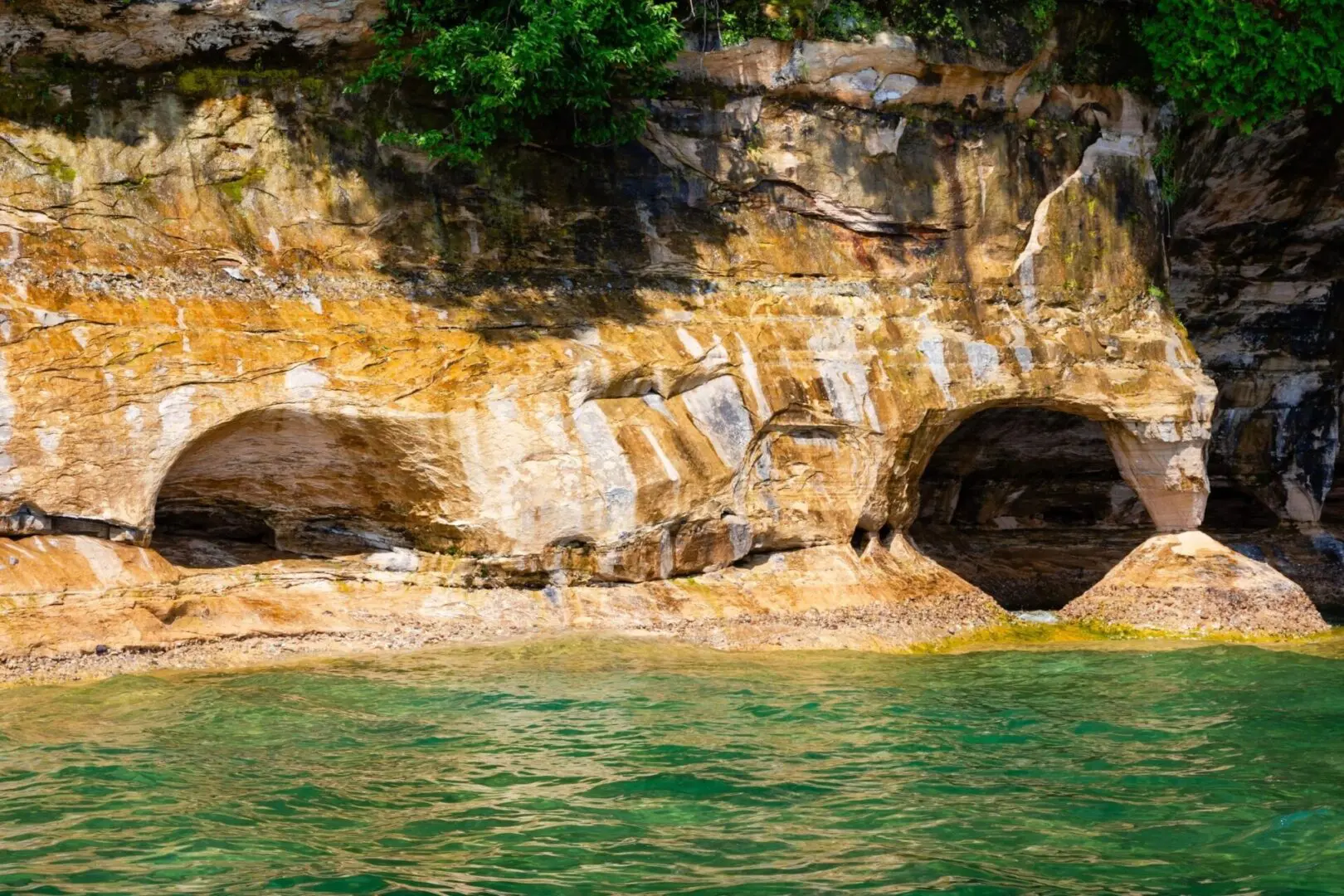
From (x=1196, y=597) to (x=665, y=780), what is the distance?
9.78 m

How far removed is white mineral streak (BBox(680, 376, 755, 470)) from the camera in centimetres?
1541

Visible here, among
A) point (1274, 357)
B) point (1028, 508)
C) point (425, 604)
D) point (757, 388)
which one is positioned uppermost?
Answer: point (1274, 357)

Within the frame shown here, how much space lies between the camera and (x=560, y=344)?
48.9ft

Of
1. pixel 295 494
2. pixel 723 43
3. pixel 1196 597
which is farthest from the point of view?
pixel 1196 597

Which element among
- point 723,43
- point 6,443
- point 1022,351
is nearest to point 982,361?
point 1022,351

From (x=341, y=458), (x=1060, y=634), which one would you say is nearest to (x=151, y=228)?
(x=341, y=458)

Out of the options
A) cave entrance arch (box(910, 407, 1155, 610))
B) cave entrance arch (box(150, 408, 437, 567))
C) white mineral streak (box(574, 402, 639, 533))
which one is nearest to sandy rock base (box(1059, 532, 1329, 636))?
cave entrance arch (box(910, 407, 1155, 610))

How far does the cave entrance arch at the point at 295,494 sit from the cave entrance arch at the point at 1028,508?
356 inches

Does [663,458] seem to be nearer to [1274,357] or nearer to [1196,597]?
[1196,597]

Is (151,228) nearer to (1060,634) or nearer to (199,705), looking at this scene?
(199,705)

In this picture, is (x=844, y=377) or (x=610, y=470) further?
(x=844, y=377)

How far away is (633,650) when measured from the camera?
13.4 meters

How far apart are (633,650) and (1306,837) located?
693cm

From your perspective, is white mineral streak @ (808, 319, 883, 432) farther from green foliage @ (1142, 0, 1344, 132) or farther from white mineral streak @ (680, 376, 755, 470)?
green foliage @ (1142, 0, 1344, 132)
